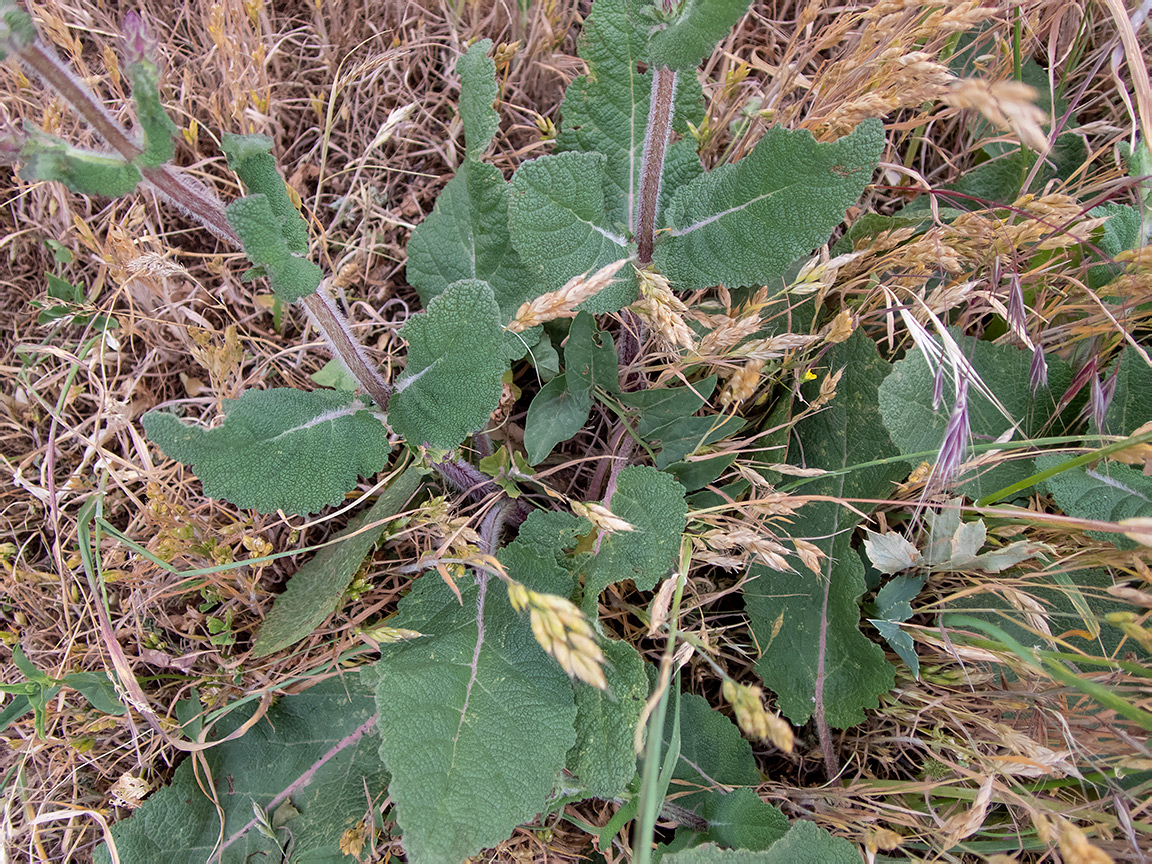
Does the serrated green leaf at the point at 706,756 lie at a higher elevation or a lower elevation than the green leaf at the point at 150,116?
lower

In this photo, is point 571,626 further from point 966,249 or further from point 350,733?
point 966,249

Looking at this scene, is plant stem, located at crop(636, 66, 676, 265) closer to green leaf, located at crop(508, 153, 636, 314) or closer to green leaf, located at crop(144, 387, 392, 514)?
green leaf, located at crop(508, 153, 636, 314)

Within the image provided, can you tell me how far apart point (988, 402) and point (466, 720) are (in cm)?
135

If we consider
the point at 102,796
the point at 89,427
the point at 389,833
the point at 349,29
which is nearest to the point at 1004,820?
the point at 389,833

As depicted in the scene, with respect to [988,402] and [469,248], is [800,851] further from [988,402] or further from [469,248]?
[469,248]

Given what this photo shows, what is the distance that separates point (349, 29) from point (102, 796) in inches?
85.2

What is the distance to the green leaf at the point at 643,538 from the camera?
1.37m

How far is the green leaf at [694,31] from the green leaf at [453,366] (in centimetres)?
49

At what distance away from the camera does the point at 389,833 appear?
1.63 metres

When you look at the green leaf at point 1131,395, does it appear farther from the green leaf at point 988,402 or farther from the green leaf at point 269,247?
the green leaf at point 269,247

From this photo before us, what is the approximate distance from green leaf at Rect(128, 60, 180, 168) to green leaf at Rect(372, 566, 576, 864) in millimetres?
976

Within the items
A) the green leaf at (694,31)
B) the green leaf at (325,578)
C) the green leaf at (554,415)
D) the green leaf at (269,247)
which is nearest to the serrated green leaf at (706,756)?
the green leaf at (554,415)

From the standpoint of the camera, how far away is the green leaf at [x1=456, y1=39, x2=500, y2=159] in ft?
4.70

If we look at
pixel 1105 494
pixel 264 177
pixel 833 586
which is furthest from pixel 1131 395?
pixel 264 177
